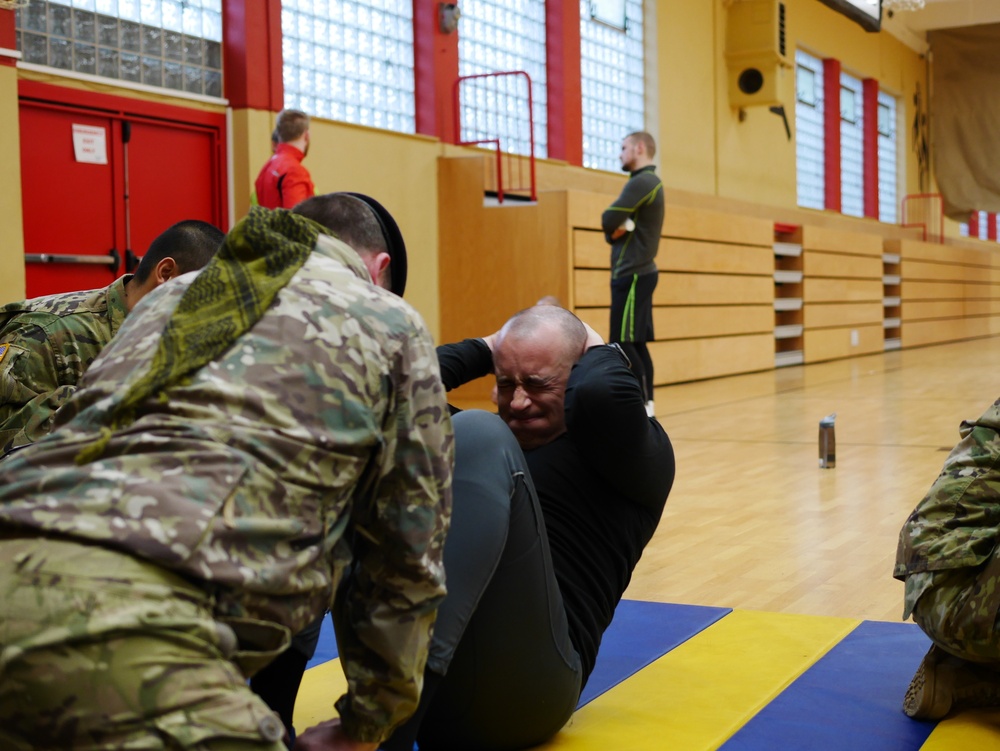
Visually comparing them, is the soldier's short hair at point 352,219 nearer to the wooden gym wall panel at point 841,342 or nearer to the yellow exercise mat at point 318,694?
the yellow exercise mat at point 318,694

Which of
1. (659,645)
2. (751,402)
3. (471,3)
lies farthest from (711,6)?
(659,645)

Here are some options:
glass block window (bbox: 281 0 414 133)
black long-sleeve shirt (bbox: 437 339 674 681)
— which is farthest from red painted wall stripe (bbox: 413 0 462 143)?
black long-sleeve shirt (bbox: 437 339 674 681)

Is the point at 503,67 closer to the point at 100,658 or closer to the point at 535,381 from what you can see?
the point at 535,381

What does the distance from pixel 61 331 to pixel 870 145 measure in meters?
17.0

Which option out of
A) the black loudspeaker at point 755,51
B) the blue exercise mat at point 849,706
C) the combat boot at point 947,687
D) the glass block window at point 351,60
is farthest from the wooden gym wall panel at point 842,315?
the combat boot at point 947,687

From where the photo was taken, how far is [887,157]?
61.9 ft

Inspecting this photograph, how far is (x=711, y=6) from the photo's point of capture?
42.1ft

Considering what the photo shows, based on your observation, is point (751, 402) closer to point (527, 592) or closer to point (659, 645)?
point (659, 645)

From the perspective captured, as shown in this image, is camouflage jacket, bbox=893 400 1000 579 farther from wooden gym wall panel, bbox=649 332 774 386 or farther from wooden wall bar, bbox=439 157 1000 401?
wooden gym wall panel, bbox=649 332 774 386

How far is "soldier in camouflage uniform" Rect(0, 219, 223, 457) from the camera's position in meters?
2.22

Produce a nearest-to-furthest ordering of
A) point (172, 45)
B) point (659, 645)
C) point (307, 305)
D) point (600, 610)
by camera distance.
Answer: point (307, 305), point (600, 610), point (659, 645), point (172, 45)

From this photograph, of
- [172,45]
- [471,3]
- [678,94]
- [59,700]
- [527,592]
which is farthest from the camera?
[678,94]

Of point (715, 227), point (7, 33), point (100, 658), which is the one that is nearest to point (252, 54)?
point (7, 33)

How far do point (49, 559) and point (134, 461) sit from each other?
11 centimetres
